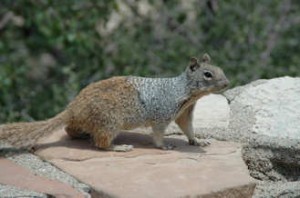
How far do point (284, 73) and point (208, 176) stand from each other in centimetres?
378

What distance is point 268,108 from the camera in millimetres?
3934

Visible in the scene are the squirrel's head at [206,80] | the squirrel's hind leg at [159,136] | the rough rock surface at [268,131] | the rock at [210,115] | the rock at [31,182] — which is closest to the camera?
the rock at [31,182]

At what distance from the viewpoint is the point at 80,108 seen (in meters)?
3.56

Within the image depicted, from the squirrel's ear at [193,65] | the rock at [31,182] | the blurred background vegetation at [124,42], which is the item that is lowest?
the rock at [31,182]

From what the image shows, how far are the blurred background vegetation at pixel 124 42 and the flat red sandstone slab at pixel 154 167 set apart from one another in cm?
257

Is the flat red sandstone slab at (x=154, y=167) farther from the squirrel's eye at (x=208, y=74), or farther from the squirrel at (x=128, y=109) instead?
the squirrel's eye at (x=208, y=74)

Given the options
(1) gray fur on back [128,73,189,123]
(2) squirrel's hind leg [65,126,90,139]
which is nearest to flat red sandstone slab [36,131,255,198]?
(2) squirrel's hind leg [65,126,90,139]

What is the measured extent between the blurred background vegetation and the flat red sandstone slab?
257 centimetres

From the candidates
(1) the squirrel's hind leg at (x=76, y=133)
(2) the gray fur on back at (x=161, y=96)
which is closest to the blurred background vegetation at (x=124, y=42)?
(1) the squirrel's hind leg at (x=76, y=133)

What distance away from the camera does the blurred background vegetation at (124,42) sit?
6.48 m

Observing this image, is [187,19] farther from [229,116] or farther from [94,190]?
[94,190]

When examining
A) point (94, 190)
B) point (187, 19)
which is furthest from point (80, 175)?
point (187, 19)

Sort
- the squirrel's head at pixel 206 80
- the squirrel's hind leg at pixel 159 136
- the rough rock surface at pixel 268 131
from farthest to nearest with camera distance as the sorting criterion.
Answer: the squirrel's head at pixel 206 80
the squirrel's hind leg at pixel 159 136
the rough rock surface at pixel 268 131

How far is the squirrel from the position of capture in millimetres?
3514
